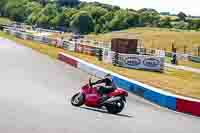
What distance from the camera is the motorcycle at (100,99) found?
16641 millimetres

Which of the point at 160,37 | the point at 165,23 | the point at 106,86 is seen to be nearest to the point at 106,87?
the point at 106,86

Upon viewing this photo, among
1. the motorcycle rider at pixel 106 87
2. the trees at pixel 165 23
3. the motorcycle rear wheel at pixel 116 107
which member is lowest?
the trees at pixel 165 23

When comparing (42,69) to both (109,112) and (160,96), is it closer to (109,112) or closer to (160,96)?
(160,96)


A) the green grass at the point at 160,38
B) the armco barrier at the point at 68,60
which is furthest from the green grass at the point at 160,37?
the armco barrier at the point at 68,60

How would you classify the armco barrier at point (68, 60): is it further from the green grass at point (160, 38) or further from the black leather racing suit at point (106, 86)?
the green grass at point (160, 38)

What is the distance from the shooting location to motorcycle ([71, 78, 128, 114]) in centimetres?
1664

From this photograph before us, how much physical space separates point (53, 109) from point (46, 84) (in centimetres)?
841

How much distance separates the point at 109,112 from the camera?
17.2 metres

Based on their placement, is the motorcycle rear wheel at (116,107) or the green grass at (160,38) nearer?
the motorcycle rear wheel at (116,107)

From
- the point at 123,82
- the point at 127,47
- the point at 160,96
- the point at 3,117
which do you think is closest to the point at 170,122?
the point at 160,96

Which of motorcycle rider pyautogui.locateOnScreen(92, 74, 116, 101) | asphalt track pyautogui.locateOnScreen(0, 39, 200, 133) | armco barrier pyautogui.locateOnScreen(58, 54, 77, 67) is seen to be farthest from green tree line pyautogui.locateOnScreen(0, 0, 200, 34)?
motorcycle rider pyautogui.locateOnScreen(92, 74, 116, 101)

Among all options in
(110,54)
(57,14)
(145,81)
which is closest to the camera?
(145,81)

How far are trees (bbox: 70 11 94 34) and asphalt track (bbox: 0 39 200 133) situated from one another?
295ft

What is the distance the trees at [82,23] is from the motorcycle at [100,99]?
98742 mm
